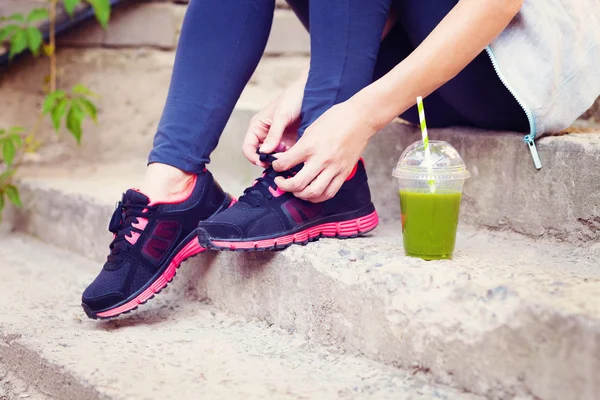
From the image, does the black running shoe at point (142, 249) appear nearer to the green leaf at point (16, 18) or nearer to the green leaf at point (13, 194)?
the green leaf at point (13, 194)

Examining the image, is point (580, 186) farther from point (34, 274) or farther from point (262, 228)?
point (34, 274)

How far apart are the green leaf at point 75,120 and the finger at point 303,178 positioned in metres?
1.03

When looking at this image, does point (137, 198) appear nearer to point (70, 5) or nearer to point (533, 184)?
point (533, 184)

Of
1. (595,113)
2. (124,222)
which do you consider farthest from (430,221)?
(595,113)

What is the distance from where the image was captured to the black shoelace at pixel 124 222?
1.43 metres

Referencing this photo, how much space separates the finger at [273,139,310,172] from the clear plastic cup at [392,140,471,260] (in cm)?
17

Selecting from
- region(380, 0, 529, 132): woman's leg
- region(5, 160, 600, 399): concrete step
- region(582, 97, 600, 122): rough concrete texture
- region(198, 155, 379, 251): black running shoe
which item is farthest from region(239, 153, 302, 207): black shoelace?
region(582, 97, 600, 122): rough concrete texture

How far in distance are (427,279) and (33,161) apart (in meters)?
1.70

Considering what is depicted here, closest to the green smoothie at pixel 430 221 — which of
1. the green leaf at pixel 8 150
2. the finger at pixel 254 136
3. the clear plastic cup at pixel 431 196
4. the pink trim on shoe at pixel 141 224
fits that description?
the clear plastic cup at pixel 431 196

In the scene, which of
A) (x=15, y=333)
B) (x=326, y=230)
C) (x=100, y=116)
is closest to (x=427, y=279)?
(x=326, y=230)

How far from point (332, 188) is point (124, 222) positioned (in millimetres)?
404

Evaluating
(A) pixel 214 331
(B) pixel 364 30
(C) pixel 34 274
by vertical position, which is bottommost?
(C) pixel 34 274

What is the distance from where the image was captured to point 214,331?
145 cm

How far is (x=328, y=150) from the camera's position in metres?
1.31
